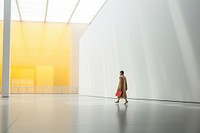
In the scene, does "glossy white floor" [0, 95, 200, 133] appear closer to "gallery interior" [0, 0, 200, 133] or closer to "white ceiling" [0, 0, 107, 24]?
"gallery interior" [0, 0, 200, 133]

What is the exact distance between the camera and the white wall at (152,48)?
17125mm

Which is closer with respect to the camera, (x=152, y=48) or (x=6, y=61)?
(x=152, y=48)

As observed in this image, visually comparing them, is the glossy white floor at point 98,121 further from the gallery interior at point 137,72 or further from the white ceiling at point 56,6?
the white ceiling at point 56,6

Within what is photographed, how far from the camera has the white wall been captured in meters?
17.1

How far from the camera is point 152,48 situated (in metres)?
21.7

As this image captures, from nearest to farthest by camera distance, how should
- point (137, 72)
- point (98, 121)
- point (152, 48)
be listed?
1. point (98, 121)
2. point (152, 48)
3. point (137, 72)

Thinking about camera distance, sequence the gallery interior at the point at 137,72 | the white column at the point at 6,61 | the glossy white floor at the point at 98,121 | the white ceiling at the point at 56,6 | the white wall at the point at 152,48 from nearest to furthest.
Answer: the glossy white floor at the point at 98,121 → the gallery interior at the point at 137,72 → the white wall at the point at 152,48 → the white column at the point at 6,61 → the white ceiling at the point at 56,6

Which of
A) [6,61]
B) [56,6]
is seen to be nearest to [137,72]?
[6,61]

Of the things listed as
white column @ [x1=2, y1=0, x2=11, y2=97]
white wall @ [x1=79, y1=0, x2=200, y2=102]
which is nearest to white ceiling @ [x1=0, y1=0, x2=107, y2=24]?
white wall @ [x1=79, y1=0, x2=200, y2=102]

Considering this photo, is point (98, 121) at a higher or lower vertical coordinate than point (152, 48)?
lower

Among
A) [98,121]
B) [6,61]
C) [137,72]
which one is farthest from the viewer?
[6,61]

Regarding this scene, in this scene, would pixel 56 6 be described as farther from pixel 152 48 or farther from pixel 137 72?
pixel 152 48

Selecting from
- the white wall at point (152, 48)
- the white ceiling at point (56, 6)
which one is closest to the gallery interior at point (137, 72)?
the white wall at point (152, 48)

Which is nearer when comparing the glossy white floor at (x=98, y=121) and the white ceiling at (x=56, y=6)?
the glossy white floor at (x=98, y=121)
